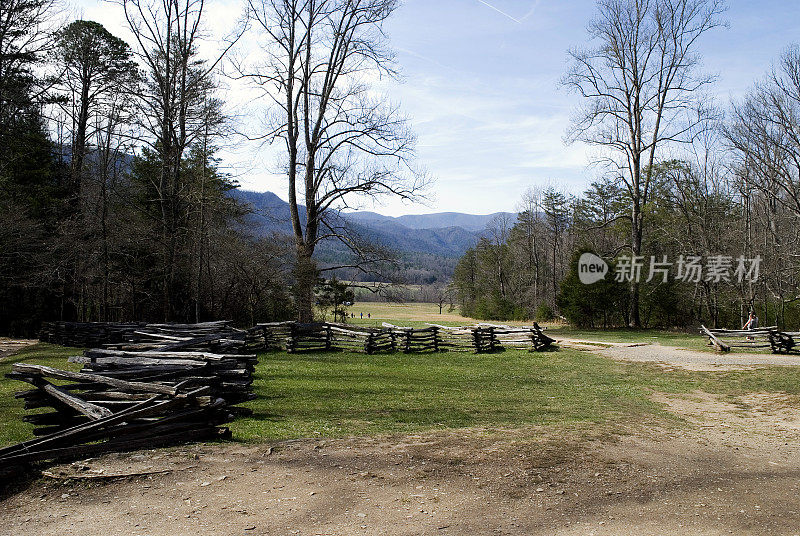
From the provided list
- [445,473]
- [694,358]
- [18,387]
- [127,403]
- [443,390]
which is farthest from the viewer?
[694,358]

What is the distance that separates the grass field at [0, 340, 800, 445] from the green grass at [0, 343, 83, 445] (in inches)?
0.7

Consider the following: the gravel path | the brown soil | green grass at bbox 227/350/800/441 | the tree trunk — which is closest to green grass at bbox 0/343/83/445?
the brown soil

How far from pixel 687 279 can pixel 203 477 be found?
31.5 m

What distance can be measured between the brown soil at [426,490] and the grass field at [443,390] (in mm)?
1278

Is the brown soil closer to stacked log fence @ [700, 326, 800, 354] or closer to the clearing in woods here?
the clearing in woods

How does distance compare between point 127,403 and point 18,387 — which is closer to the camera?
point 127,403

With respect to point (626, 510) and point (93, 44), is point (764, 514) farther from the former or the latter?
point (93, 44)

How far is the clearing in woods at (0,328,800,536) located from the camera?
462 cm

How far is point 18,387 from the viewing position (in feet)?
36.3

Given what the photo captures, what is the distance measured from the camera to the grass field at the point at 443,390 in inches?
336

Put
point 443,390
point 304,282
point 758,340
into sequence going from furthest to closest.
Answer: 1. point 304,282
2. point 758,340
3. point 443,390

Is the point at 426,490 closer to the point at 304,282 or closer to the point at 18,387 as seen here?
the point at 18,387

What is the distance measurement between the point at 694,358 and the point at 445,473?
14713 millimetres

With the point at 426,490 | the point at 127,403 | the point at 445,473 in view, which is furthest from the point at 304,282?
the point at 426,490
